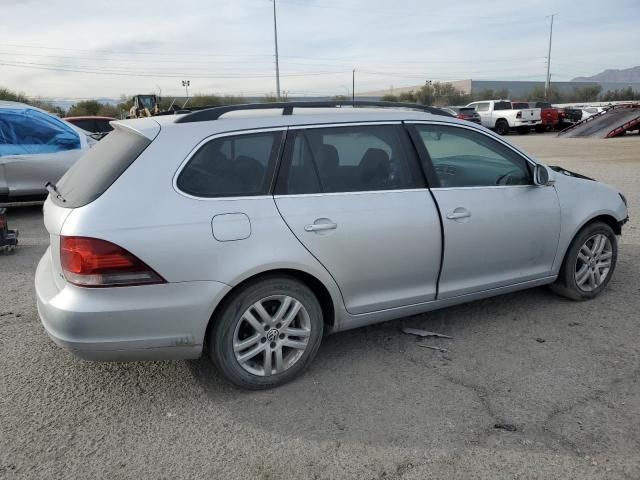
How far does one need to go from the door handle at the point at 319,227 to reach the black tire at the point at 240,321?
32 centimetres

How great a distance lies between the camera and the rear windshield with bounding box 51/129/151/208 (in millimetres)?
2990

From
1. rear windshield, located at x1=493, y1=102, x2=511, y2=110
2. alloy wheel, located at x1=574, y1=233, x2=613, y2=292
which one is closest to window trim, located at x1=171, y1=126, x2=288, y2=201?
→ alloy wheel, located at x1=574, y1=233, x2=613, y2=292

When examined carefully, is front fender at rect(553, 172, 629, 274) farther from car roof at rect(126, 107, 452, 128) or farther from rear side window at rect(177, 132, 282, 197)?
rear side window at rect(177, 132, 282, 197)

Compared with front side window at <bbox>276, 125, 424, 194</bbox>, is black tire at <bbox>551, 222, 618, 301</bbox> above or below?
below

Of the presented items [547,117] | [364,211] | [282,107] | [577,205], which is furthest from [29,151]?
[547,117]

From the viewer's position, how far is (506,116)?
2969 cm

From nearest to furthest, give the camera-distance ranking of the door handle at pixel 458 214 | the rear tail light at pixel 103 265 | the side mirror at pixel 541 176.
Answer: the rear tail light at pixel 103 265 → the door handle at pixel 458 214 → the side mirror at pixel 541 176

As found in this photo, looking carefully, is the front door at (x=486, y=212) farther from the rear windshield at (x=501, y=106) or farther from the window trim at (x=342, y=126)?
the rear windshield at (x=501, y=106)

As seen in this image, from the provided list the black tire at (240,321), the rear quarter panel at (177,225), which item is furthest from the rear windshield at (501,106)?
the rear quarter panel at (177,225)

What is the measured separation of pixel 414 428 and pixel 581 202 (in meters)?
2.58

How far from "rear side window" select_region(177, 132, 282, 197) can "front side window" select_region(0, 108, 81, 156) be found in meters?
6.63

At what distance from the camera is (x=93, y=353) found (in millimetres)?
2916

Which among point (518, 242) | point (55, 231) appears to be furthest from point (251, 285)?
point (518, 242)

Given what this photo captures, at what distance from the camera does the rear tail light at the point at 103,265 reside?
2.79 m
